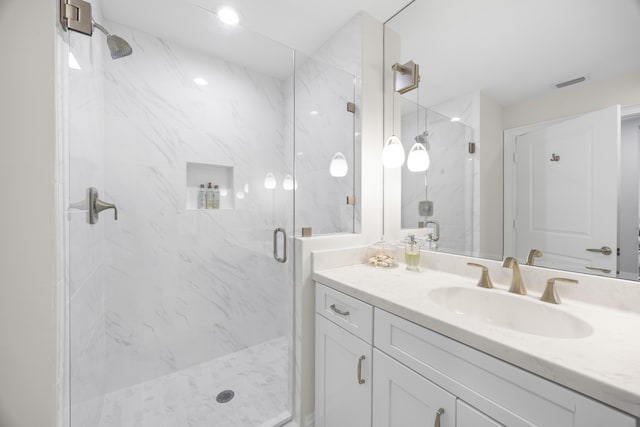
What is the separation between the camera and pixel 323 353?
1.27 meters

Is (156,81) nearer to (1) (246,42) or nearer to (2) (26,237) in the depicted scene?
(1) (246,42)

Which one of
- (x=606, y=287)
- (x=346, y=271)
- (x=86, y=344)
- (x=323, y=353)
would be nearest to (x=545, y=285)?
(x=606, y=287)

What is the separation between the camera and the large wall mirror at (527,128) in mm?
887

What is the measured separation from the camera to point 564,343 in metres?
0.62

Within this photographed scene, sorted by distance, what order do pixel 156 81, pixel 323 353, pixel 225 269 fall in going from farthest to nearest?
pixel 225 269, pixel 156 81, pixel 323 353

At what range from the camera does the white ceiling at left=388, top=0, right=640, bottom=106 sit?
904 mm

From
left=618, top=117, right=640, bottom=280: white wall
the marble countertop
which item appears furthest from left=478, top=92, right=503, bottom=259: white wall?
left=618, top=117, right=640, bottom=280: white wall

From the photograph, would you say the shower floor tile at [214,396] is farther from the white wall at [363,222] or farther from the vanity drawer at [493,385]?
the vanity drawer at [493,385]

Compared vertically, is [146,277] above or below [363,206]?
below

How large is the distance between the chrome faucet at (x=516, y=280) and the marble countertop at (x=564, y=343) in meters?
0.03

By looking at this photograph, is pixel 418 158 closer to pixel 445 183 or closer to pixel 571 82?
pixel 445 183

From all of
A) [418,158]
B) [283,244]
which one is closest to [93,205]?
[283,244]

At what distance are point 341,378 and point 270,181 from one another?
120 centimetres

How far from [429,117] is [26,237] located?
1829 mm
